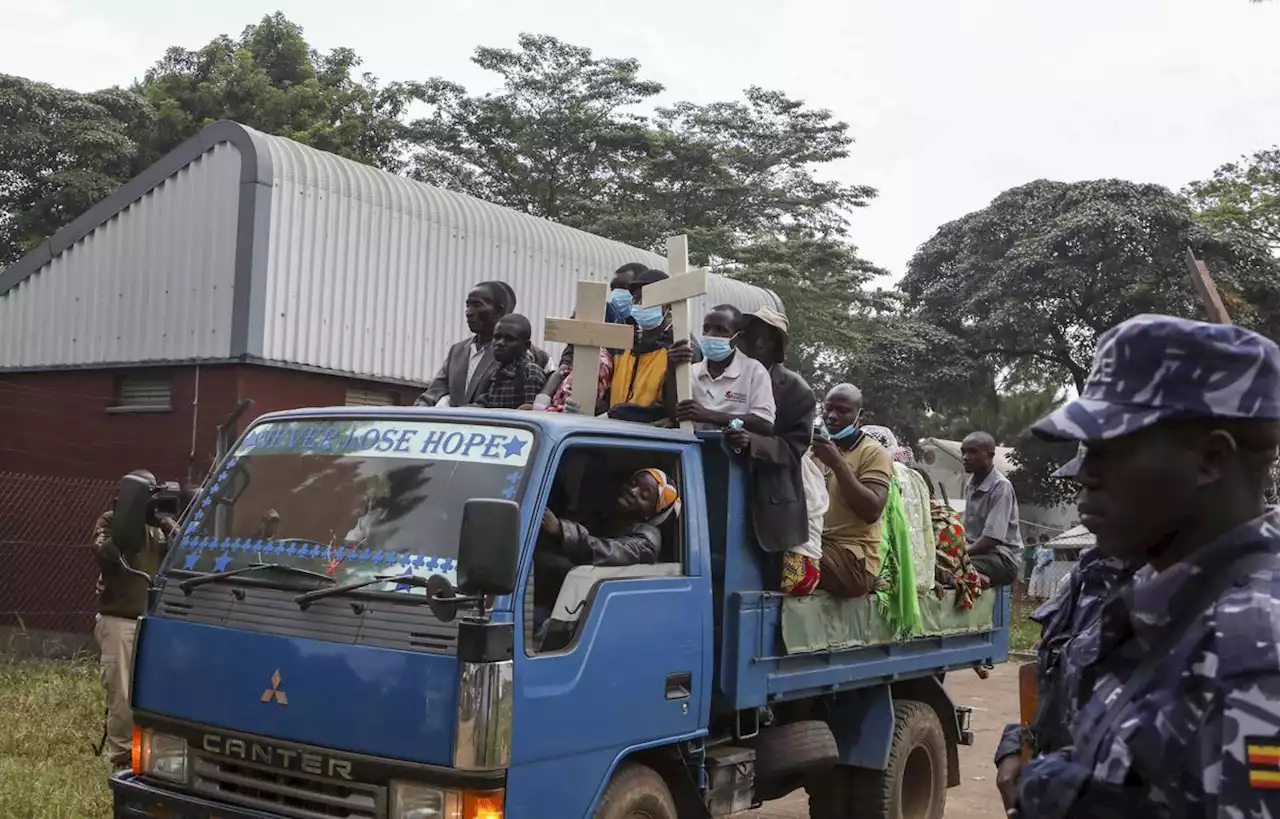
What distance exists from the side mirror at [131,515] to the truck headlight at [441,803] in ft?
4.85

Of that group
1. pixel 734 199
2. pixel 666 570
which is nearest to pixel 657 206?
pixel 734 199

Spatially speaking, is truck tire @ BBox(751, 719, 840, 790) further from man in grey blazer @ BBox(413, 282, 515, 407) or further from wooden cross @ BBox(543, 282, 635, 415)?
man in grey blazer @ BBox(413, 282, 515, 407)

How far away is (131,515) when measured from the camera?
4426 millimetres

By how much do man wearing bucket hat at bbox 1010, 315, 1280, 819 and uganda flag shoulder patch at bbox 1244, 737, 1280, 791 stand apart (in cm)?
5

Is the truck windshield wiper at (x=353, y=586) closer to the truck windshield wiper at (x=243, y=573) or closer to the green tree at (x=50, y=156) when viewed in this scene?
the truck windshield wiper at (x=243, y=573)

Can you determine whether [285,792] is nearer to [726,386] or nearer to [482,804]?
[482,804]

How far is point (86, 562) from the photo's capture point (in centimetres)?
1169

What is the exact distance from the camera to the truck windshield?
3988mm

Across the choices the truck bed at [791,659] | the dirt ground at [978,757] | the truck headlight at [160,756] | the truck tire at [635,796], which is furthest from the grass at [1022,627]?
the truck headlight at [160,756]

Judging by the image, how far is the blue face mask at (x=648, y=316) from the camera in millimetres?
5375

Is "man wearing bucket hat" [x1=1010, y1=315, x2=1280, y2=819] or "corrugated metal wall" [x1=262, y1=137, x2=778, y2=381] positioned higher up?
"corrugated metal wall" [x1=262, y1=137, x2=778, y2=381]

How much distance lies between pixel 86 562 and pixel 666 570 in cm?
892

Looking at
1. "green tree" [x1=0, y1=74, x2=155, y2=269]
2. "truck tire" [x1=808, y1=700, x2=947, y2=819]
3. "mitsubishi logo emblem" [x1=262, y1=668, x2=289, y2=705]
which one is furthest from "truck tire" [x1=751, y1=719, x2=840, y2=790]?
"green tree" [x1=0, y1=74, x2=155, y2=269]

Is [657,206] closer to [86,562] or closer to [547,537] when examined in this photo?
[86,562]
